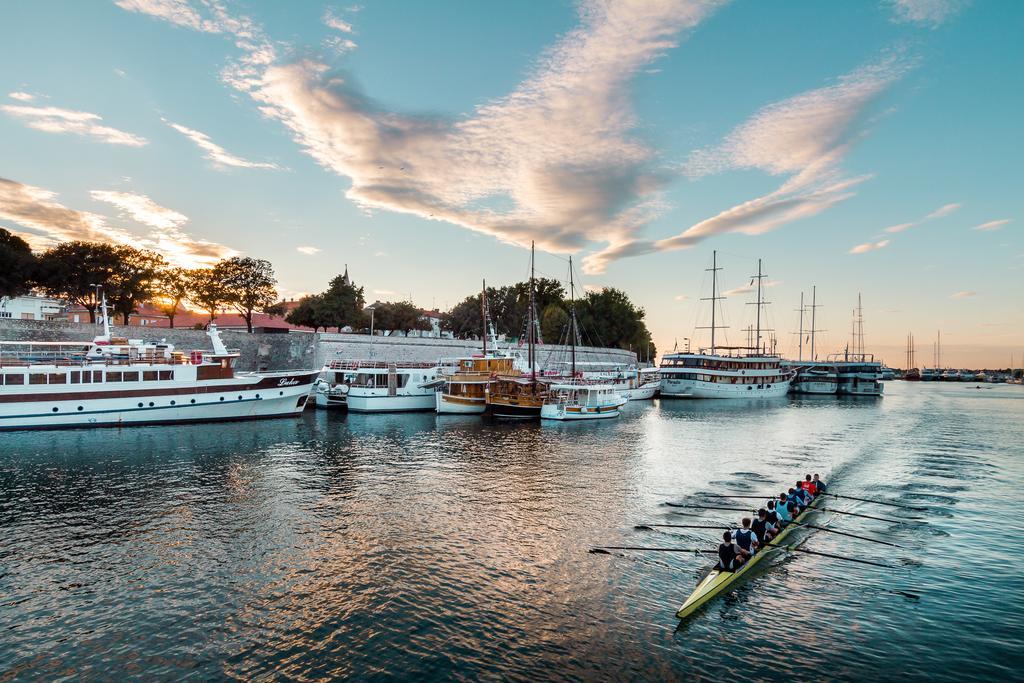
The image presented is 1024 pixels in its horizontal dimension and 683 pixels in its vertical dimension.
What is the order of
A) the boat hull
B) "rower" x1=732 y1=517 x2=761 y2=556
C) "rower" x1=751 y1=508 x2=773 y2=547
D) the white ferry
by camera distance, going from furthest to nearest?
the boat hull → the white ferry → "rower" x1=751 y1=508 x2=773 y2=547 → "rower" x1=732 y1=517 x2=761 y2=556

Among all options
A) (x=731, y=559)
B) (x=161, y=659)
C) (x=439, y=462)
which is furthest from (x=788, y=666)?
(x=439, y=462)

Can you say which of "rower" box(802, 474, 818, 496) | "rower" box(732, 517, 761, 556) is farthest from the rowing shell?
"rower" box(802, 474, 818, 496)

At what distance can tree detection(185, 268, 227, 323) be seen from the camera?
80.2m

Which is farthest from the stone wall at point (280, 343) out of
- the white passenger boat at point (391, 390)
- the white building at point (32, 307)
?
the white building at point (32, 307)

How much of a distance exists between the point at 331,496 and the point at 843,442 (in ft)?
148

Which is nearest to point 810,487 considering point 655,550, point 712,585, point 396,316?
point 655,550

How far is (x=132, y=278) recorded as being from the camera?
7231cm

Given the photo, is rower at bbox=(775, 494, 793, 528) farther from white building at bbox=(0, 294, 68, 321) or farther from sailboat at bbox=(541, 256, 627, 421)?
white building at bbox=(0, 294, 68, 321)

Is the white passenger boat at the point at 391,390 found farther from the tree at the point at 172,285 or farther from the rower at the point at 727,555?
the rower at the point at 727,555

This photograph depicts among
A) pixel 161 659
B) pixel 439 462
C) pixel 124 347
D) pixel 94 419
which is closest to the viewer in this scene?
pixel 161 659

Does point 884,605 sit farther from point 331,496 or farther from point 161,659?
point 331,496

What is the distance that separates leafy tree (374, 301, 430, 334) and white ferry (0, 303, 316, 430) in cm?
5491

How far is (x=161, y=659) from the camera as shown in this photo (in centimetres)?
1266

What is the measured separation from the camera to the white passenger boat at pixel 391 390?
2383 inches
